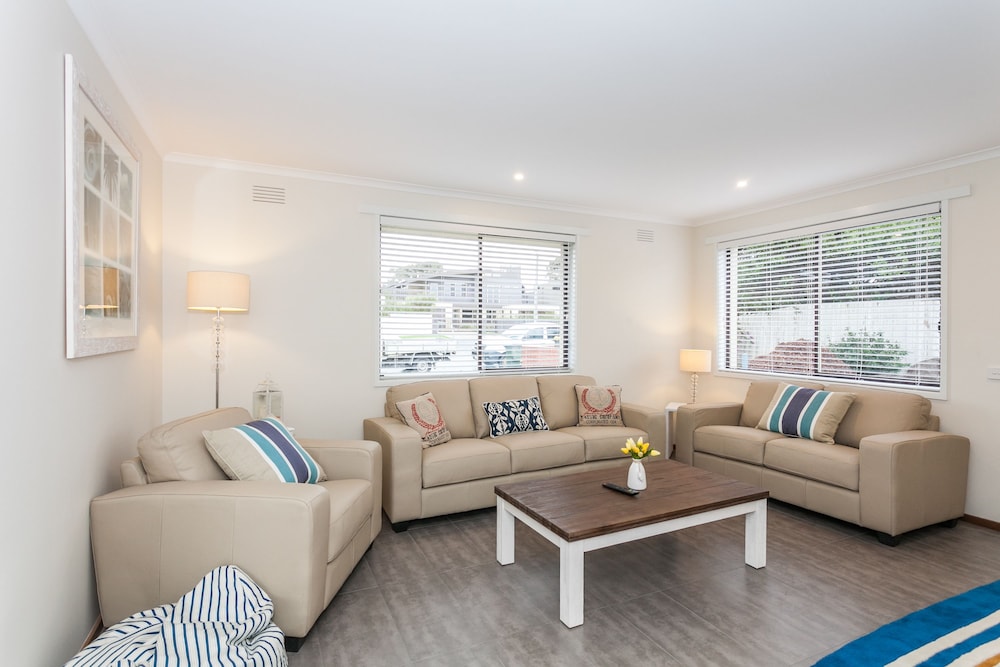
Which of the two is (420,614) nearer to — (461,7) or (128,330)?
(128,330)

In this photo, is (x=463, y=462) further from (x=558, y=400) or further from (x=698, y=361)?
(x=698, y=361)

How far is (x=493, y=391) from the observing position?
4422 millimetres

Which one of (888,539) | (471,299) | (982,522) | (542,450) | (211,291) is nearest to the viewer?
(888,539)

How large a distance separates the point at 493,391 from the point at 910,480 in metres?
2.88

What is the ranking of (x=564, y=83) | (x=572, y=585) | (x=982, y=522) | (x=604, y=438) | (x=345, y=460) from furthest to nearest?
(x=604, y=438)
(x=982, y=522)
(x=345, y=460)
(x=564, y=83)
(x=572, y=585)

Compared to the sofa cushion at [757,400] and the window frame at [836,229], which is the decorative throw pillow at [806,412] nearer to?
the sofa cushion at [757,400]

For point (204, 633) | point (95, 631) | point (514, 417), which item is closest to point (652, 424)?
point (514, 417)

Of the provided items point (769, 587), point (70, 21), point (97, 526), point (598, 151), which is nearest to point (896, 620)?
point (769, 587)

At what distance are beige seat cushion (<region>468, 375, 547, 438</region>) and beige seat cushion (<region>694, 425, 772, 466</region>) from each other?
4.60 feet

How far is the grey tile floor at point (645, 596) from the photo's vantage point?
6.98 feet

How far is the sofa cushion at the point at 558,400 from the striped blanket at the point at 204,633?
9.41 ft

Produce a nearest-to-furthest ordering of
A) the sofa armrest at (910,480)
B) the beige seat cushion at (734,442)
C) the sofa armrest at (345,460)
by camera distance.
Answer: the sofa armrest at (345,460) → the sofa armrest at (910,480) → the beige seat cushion at (734,442)

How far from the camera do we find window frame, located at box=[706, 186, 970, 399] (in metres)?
3.76

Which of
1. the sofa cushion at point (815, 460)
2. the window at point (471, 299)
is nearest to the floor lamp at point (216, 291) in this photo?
the window at point (471, 299)
